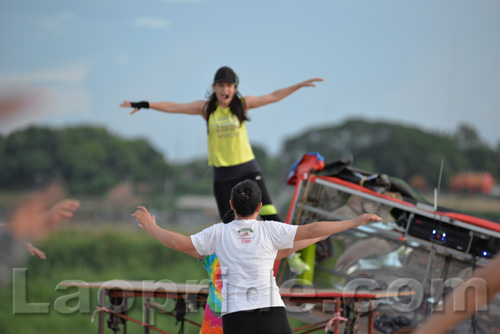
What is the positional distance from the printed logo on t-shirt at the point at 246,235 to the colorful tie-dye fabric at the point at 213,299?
630mm

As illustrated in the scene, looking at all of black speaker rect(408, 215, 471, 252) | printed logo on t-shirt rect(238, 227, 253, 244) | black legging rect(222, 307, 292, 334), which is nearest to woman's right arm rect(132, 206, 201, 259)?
printed logo on t-shirt rect(238, 227, 253, 244)

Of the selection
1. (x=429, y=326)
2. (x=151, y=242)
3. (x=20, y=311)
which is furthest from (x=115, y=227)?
(x=429, y=326)

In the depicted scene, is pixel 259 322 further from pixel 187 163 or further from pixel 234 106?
pixel 187 163

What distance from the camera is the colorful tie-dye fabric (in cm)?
427

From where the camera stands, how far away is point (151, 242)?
25703 millimetres

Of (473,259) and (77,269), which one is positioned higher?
(473,259)

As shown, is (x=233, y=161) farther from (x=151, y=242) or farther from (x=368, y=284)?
(x=151, y=242)

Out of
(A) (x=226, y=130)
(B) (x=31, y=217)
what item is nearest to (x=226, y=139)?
(A) (x=226, y=130)

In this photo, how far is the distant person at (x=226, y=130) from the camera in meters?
5.60

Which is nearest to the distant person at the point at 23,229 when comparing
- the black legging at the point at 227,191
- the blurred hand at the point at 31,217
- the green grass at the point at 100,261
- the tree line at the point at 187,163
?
the blurred hand at the point at 31,217

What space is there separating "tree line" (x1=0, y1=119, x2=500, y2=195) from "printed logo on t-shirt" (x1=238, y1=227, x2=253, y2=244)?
2365cm

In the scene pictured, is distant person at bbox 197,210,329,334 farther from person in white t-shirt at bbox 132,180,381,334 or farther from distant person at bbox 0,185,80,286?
distant person at bbox 0,185,80,286

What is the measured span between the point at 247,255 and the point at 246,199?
1.06 ft

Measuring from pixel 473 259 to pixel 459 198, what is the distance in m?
24.4
